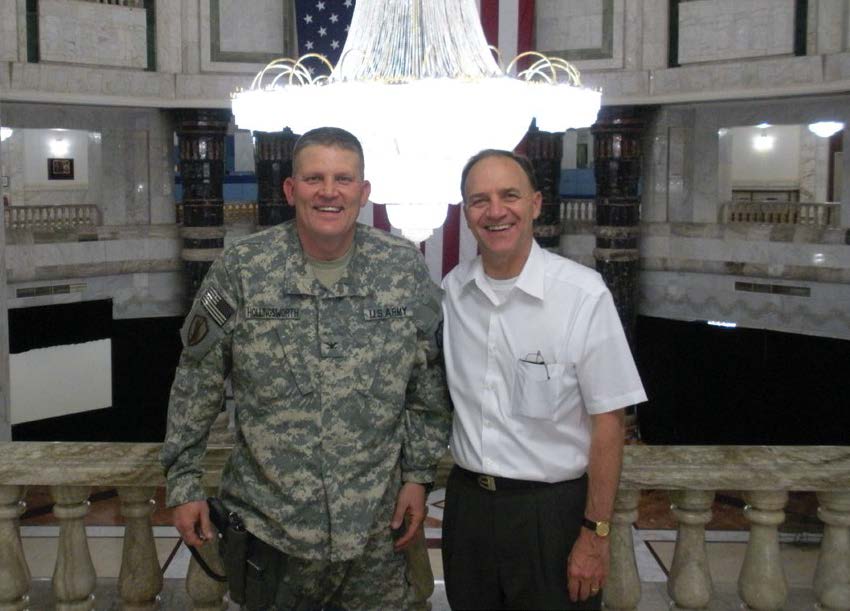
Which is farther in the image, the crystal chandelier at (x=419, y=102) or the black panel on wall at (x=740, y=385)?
the black panel on wall at (x=740, y=385)

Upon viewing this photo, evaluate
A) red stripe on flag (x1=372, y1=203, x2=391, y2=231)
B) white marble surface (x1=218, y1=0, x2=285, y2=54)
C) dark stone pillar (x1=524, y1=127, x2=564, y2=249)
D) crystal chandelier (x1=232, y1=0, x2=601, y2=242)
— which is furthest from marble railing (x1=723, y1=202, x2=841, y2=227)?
white marble surface (x1=218, y1=0, x2=285, y2=54)

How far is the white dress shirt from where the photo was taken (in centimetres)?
238

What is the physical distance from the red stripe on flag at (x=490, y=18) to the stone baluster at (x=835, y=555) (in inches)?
344

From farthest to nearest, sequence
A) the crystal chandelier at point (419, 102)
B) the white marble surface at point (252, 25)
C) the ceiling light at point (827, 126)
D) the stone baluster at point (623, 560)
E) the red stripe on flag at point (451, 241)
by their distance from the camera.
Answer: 1. the white marble surface at point (252, 25)
2. the red stripe on flag at point (451, 241)
3. the ceiling light at point (827, 126)
4. the crystal chandelier at point (419, 102)
5. the stone baluster at point (623, 560)

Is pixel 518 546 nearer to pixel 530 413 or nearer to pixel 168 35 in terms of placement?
pixel 530 413

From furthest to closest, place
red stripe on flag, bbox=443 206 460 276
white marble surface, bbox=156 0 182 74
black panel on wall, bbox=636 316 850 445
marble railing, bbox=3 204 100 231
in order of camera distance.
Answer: white marble surface, bbox=156 0 182 74
marble railing, bbox=3 204 100 231
red stripe on flag, bbox=443 206 460 276
black panel on wall, bbox=636 316 850 445

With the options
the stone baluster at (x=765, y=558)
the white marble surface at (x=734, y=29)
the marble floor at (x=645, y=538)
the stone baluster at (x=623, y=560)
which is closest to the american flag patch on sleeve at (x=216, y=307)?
the stone baluster at (x=623, y=560)

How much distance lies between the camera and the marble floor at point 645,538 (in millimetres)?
6244

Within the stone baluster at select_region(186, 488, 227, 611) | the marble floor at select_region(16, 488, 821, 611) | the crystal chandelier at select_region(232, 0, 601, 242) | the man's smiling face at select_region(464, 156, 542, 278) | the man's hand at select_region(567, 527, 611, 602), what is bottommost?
Answer: the marble floor at select_region(16, 488, 821, 611)

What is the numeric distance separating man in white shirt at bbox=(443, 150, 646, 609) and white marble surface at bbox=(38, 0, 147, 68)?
9915 mm

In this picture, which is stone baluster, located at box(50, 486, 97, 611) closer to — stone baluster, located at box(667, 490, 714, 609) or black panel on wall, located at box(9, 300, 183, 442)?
stone baluster, located at box(667, 490, 714, 609)

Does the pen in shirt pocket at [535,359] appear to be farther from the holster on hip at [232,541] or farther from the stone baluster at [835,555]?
the stone baluster at [835,555]

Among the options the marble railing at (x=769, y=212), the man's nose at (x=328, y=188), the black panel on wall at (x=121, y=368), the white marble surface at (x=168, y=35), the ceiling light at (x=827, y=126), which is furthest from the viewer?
the white marble surface at (x=168, y=35)

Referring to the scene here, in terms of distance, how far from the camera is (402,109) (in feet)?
20.4
